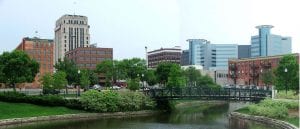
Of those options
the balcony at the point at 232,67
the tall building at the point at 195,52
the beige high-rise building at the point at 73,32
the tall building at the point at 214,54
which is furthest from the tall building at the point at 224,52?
the balcony at the point at 232,67

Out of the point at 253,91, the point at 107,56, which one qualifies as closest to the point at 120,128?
the point at 253,91

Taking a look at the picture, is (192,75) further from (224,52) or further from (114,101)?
(224,52)

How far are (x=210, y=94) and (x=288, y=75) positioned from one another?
34.9ft

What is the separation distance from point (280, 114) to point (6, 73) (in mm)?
38577

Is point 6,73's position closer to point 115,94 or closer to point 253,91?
point 115,94

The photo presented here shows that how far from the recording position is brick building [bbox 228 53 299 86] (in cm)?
10431

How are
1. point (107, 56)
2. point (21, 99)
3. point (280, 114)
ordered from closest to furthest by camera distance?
point (280, 114) < point (21, 99) < point (107, 56)

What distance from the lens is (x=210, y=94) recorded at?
62062 millimetres

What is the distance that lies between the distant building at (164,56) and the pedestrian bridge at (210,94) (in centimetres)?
11065

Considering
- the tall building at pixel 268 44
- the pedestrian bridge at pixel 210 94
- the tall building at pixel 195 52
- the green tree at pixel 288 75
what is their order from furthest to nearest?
the tall building at pixel 195 52 < the tall building at pixel 268 44 < the green tree at pixel 288 75 < the pedestrian bridge at pixel 210 94

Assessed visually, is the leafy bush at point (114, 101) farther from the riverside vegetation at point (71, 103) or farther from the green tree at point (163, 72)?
the green tree at point (163, 72)

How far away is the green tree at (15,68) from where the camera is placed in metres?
67.0

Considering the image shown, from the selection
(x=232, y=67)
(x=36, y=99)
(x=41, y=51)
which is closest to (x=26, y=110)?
(x=36, y=99)

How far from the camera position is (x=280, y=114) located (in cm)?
4859
